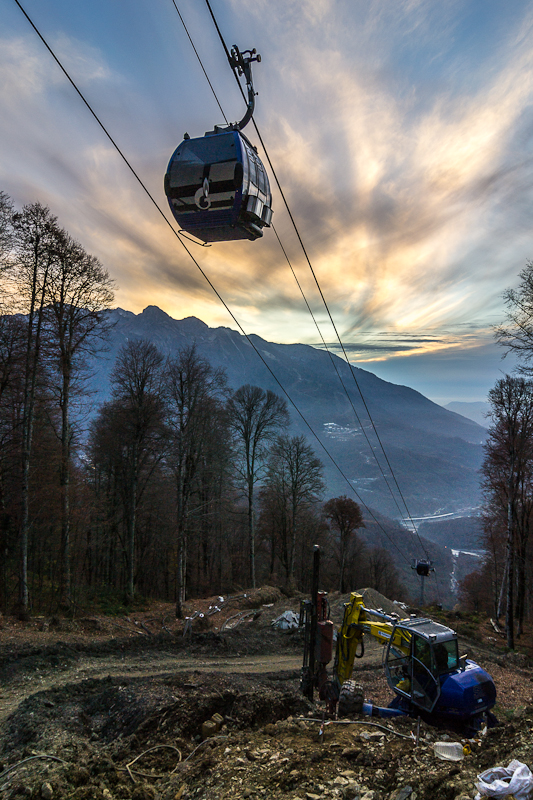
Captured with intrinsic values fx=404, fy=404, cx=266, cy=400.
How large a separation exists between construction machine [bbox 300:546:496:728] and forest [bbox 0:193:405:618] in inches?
419

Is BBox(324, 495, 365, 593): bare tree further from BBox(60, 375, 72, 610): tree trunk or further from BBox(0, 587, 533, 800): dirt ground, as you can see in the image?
BBox(60, 375, 72, 610): tree trunk

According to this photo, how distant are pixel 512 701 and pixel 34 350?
18.6 m

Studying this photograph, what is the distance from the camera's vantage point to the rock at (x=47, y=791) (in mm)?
4723

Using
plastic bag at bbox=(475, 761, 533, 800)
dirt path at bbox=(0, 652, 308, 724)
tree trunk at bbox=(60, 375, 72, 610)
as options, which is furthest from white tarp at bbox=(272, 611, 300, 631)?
plastic bag at bbox=(475, 761, 533, 800)

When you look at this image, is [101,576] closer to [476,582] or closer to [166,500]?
[166,500]

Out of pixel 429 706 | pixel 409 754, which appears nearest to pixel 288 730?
pixel 409 754

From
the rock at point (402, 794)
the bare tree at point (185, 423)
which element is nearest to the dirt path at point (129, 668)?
the bare tree at point (185, 423)

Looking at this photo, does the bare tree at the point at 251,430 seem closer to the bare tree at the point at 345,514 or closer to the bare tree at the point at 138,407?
the bare tree at the point at 138,407

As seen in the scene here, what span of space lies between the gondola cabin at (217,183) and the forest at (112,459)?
964cm

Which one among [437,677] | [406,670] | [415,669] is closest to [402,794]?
[437,677]

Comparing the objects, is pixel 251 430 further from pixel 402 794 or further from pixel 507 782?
pixel 507 782

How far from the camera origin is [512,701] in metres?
10.7

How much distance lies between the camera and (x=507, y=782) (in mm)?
3906

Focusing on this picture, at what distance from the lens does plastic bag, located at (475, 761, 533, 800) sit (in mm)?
3580
